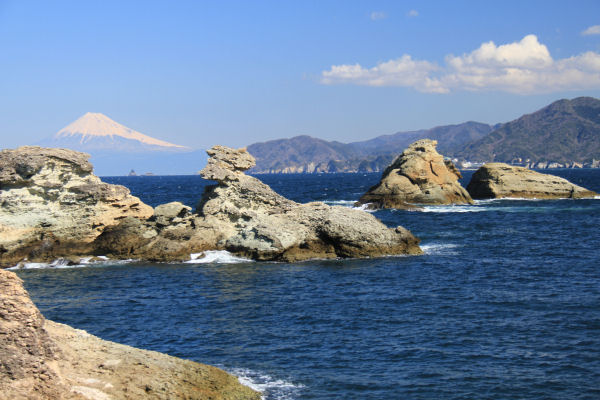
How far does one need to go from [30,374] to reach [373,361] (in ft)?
31.5

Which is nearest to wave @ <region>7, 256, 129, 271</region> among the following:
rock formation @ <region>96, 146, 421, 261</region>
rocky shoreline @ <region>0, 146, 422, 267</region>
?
rocky shoreline @ <region>0, 146, 422, 267</region>

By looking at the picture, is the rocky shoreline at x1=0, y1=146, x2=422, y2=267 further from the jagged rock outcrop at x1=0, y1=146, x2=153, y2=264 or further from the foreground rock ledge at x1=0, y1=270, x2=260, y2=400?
the foreground rock ledge at x1=0, y1=270, x2=260, y2=400

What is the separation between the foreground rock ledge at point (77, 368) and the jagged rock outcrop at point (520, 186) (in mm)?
72119

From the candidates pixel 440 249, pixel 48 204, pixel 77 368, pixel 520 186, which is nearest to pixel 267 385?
pixel 77 368

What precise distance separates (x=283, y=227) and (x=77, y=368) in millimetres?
22890

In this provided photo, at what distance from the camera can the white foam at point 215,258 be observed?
1374 inches

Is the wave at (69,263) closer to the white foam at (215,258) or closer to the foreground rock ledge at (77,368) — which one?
the white foam at (215,258)

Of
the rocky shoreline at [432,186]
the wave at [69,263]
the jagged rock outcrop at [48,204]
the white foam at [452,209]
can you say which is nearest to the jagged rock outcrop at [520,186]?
the rocky shoreline at [432,186]

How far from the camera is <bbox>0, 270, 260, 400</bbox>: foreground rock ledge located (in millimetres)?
12008

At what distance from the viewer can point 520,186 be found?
81.3 m

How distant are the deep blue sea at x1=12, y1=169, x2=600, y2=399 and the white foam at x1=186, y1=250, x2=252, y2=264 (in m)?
0.89

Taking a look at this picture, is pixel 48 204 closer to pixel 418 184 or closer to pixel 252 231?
pixel 252 231

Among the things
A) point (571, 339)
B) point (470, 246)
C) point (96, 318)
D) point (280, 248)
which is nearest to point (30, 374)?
point (96, 318)

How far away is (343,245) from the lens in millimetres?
35500
